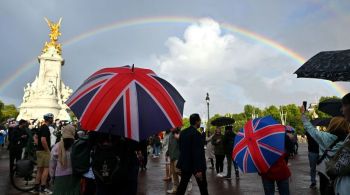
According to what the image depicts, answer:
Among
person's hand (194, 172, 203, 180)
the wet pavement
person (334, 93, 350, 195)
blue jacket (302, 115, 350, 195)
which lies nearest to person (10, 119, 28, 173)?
the wet pavement

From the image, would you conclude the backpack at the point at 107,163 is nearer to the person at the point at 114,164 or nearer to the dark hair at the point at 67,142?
the person at the point at 114,164

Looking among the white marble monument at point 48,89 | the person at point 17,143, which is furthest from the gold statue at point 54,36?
the person at point 17,143

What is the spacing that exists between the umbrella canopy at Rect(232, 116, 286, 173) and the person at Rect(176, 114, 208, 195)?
1.40 m

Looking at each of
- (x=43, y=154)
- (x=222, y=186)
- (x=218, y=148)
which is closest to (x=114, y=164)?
(x=43, y=154)

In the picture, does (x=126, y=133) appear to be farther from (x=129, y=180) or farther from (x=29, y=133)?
(x=29, y=133)

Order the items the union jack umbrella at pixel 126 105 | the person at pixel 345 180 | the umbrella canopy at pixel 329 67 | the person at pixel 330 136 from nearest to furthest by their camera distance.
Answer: the person at pixel 345 180 → the union jack umbrella at pixel 126 105 → the person at pixel 330 136 → the umbrella canopy at pixel 329 67

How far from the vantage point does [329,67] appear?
16.4 ft

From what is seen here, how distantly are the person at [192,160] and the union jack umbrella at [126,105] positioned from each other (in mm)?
3440

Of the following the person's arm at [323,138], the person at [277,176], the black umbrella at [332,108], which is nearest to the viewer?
the person's arm at [323,138]

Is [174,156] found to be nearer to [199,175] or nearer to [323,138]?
[199,175]

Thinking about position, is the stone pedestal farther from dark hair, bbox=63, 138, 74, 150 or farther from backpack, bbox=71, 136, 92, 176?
backpack, bbox=71, 136, 92, 176

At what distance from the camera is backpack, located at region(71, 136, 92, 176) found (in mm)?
4172

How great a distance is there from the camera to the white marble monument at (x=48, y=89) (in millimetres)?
60250

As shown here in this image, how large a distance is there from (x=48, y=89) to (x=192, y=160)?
5956 cm
